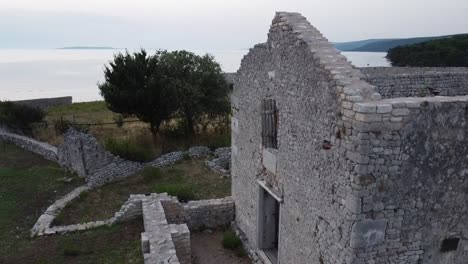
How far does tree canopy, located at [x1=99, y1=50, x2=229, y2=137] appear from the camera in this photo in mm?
19891

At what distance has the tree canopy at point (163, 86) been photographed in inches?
783

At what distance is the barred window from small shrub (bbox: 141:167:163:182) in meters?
7.96

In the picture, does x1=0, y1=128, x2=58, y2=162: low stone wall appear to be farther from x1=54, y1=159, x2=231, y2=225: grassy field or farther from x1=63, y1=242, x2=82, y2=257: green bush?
x1=63, y1=242, x2=82, y2=257: green bush

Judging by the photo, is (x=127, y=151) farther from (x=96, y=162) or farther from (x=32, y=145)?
(x=32, y=145)

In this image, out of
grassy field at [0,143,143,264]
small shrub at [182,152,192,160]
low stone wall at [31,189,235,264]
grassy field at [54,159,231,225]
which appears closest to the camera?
grassy field at [0,143,143,264]

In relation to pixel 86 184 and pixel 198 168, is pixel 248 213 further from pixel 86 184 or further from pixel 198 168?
pixel 86 184

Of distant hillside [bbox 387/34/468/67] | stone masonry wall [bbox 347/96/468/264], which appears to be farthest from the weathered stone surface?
distant hillside [bbox 387/34/468/67]

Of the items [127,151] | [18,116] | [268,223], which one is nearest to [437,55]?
[127,151]

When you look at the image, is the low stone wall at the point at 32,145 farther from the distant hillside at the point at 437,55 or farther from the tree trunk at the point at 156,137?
the distant hillside at the point at 437,55

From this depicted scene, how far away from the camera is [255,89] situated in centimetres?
948

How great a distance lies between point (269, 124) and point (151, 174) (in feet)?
27.6

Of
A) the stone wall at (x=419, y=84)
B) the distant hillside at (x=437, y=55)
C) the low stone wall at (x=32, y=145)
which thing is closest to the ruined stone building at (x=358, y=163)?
the stone wall at (x=419, y=84)

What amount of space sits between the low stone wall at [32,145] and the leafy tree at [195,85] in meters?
6.71

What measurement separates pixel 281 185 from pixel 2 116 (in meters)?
22.1
